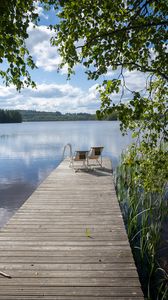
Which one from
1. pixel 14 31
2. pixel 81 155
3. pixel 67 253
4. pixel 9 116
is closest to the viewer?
pixel 14 31

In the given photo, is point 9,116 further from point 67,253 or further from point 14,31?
point 14,31

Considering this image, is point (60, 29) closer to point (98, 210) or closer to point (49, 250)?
point (49, 250)

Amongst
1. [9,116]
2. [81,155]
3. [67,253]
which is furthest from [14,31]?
[9,116]

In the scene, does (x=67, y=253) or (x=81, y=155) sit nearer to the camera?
(x=67, y=253)

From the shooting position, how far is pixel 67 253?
13.6 feet

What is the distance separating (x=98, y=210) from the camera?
21.0 ft

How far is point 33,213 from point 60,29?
3.74 meters

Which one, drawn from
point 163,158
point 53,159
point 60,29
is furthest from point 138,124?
point 53,159

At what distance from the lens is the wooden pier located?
10.6 ft

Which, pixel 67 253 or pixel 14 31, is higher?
pixel 14 31

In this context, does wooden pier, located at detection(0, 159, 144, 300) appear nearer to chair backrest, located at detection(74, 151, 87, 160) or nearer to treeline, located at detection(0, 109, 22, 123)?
chair backrest, located at detection(74, 151, 87, 160)

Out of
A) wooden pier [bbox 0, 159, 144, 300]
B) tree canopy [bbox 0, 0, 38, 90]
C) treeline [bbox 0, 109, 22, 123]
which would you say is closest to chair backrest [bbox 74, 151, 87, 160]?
wooden pier [bbox 0, 159, 144, 300]

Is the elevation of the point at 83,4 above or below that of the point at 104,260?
above

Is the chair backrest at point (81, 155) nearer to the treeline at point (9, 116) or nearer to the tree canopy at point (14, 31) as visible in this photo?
the tree canopy at point (14, 31)
